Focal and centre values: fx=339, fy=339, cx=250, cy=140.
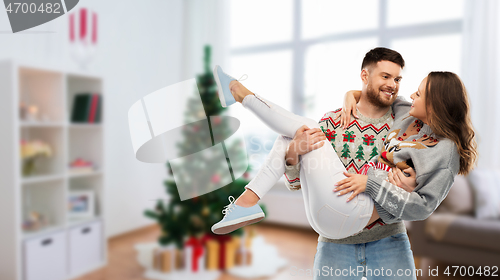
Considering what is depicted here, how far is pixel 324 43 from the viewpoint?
11.5 feet

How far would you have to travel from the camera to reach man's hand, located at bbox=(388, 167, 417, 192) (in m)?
1.03

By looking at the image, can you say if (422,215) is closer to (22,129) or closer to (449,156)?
(449,156)

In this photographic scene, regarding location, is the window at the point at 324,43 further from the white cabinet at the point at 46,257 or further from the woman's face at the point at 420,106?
the woman's face at the point at 420,106

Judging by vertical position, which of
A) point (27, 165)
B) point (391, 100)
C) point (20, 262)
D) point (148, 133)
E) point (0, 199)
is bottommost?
point (20, 262)

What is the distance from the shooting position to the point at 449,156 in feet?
3.27

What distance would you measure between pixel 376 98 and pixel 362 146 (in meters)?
0.17

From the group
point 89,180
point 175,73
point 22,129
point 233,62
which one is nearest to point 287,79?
point 233,62

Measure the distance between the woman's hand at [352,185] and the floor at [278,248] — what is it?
1576mm

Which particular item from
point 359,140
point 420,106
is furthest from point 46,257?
point 420,106

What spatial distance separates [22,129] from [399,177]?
7.73 ft

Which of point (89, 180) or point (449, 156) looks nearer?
point (449, 156)

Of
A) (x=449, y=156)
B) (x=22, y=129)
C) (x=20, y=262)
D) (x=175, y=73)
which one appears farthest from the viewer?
(x=175, y=73)

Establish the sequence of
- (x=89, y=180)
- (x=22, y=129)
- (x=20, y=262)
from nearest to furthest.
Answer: (x=20, y=262)
(x=22, y=129)
(x=89, y=180)

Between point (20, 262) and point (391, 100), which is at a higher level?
point (391, 100)
